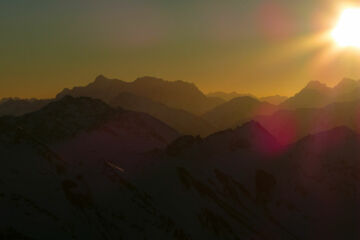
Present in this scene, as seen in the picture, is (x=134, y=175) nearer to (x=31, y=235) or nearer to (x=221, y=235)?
(x=221, y=235)

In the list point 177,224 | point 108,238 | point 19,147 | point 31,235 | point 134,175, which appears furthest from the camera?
point 134,175

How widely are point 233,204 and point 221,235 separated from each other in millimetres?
29044

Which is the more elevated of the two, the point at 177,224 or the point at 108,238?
the point at 177,224

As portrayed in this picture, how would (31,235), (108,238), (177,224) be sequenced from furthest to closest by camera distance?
(177,224) → (108,238) → (31,235)

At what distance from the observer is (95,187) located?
166625 mm

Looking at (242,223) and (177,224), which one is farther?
(242,223)

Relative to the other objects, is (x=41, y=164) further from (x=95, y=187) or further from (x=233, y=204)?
(x=233, y=204)

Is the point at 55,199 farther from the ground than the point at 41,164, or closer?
closer

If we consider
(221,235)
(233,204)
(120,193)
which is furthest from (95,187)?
(233,204)

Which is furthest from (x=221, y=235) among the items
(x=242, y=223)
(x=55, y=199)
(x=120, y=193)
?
(x=55, y=199)

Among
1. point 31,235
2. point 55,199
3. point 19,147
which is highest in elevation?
point 19,147

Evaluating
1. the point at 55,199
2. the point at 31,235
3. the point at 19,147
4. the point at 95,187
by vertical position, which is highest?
the point at 19,147

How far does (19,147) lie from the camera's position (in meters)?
178

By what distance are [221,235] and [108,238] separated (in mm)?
43813
